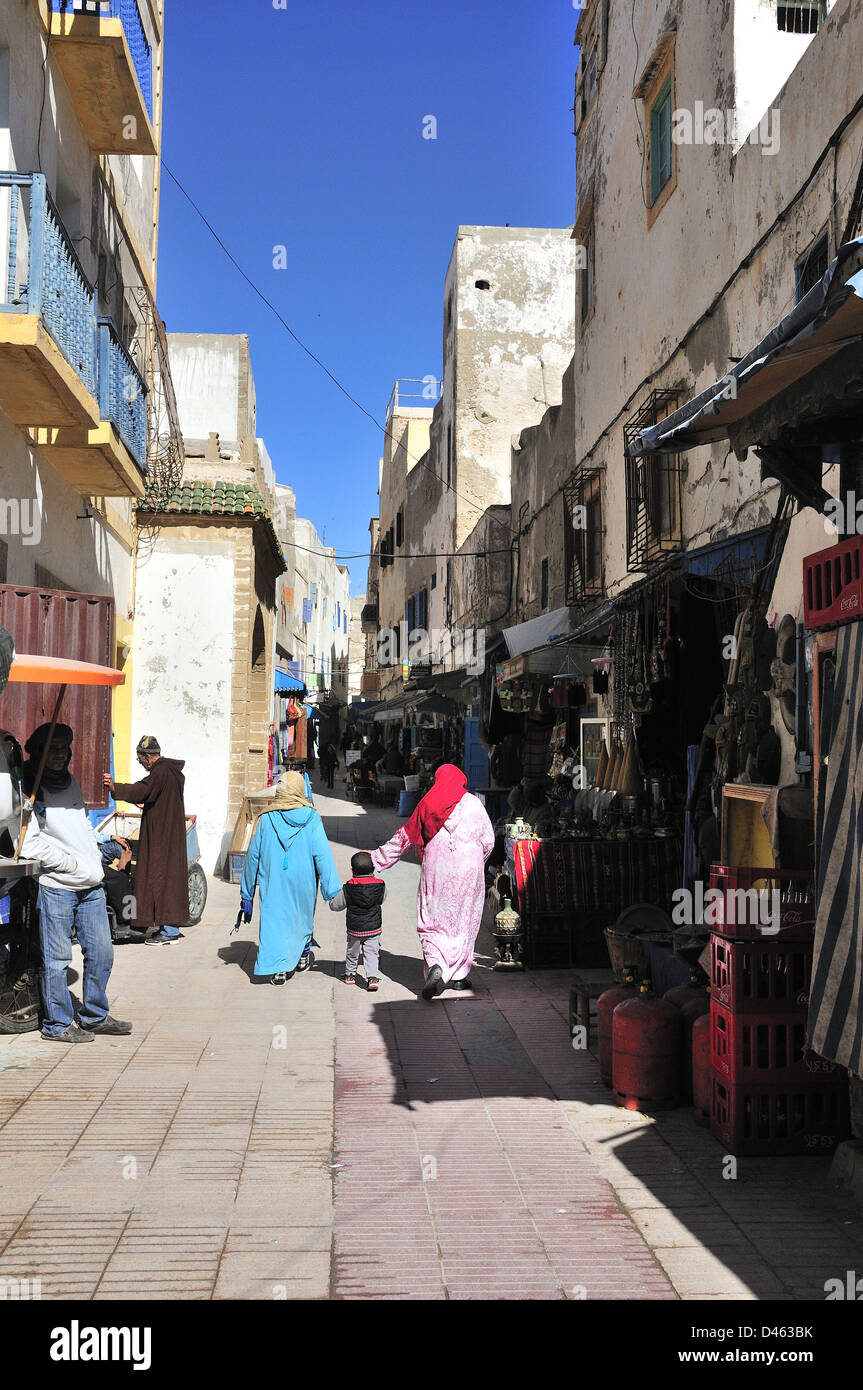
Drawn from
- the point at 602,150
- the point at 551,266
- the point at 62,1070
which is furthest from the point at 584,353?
the point at 551,266

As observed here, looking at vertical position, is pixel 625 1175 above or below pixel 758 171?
below

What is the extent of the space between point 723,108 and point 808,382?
20.4ft

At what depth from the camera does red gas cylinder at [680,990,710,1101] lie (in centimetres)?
538

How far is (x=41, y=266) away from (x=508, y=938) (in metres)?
5.91

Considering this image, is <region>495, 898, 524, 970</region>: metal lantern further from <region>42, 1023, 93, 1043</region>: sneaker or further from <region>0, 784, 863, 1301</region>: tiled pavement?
<region>42, 1023, 93, 1043</region>: sneaker

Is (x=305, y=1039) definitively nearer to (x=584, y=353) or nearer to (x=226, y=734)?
(x=226, y=734)

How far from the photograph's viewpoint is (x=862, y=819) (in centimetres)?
389

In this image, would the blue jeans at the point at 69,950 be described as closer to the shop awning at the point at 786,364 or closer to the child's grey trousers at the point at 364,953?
the child's grey trousers at the point at 364,953

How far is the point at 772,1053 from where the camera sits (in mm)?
4621

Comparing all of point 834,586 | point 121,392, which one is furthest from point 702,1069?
point 121,392

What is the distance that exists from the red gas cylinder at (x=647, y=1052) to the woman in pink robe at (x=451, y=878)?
8.17 feet

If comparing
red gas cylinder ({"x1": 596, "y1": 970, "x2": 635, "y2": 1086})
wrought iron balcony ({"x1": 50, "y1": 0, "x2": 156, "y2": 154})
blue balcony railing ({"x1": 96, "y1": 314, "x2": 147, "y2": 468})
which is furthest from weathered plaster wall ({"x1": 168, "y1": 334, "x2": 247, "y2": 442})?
red gas cylinder ({"x1": 596, "y1": 970, "x2": 635, "y2": 1086})

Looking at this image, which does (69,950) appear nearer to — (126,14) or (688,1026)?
(688,1026)

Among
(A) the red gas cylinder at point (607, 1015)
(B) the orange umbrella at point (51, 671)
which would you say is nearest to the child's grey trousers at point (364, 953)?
(A) the red gas cylinder at point (607, 1015)
